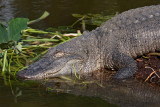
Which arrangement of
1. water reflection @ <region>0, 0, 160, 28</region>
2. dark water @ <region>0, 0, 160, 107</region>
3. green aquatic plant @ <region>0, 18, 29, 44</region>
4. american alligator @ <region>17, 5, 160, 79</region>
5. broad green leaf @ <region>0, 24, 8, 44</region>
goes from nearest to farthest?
1. dark water @ <region>0, 0, 160, 107</region>
2. american alligator @ <region>17, 5, 160, 79</region>
3. broad green leaf @ <region>0, 24, 8, 44</region>
4. green aquatic plant @ <region>0, 18, 29, 44</region>
5. water reflection @ <region>0, 0, 160, 28</region>

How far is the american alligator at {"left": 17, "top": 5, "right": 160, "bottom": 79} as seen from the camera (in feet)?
17.7

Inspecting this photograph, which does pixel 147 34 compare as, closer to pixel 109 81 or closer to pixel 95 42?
pixel 95 42

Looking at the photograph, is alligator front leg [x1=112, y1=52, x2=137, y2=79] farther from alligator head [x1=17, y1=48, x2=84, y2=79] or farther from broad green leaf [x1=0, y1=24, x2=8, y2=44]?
broad green leaf [x1=0, y1=24, x2=8, y2=44]

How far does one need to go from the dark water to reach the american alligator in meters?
0.92

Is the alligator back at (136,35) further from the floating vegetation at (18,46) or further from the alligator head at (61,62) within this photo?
the floating vegetation at (18,46)

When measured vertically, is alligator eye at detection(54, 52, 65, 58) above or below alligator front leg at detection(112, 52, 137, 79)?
above

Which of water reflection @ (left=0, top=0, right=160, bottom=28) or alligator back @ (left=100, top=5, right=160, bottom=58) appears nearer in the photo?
alligator back @ (left=100, top=5, right=160, bottom=58)

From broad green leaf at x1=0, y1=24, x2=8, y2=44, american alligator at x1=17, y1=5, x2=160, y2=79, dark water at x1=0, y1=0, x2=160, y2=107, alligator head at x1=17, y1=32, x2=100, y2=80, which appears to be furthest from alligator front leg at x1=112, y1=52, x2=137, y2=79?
broad green leaf at x1=0, y1=24, x2=8, y2=44

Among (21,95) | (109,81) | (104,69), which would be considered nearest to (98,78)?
(109,81)

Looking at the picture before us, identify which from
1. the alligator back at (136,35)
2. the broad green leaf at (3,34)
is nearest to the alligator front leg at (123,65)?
the alligator back at (136,35)

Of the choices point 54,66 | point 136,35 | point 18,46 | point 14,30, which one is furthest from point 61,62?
point 136,35

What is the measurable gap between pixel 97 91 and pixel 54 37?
271cm

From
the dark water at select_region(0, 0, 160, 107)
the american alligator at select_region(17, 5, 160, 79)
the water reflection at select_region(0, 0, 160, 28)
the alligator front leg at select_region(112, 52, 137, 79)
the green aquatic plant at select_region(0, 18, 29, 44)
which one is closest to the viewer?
the dark water at select_region(0, 0, 160, 107)

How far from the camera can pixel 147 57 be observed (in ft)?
18.5
